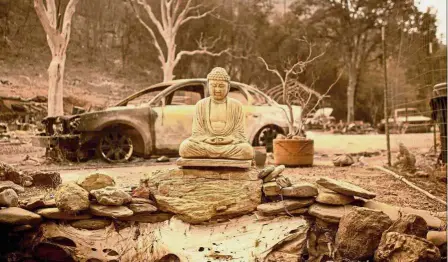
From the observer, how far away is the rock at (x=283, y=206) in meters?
3.70

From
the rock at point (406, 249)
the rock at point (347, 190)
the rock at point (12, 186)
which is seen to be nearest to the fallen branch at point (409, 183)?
the rock at point (347, 190)

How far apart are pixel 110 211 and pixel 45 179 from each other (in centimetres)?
127

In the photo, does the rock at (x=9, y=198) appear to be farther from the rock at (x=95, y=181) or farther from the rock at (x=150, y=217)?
the rock at (x=150, y=217)

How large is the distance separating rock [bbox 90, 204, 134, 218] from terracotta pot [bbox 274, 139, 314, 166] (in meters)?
3.12

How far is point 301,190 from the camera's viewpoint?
3.74 meters

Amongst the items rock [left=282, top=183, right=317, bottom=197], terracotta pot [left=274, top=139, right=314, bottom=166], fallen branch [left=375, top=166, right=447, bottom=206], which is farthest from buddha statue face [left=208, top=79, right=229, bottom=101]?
terracotta pot [left=274, top=139, right=314, bottom=166]

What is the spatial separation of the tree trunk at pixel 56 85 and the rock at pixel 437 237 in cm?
541

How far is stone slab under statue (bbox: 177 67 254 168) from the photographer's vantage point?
384cm

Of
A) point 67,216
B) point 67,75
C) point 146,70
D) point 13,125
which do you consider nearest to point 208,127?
point 67,216

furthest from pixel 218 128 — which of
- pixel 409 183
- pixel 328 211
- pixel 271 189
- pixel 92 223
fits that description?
pixel 409 183

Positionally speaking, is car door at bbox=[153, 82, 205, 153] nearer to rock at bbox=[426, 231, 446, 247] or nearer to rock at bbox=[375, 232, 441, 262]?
rock at bbox=[375, 232, 441, 262]

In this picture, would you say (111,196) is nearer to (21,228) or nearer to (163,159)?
(21,228)

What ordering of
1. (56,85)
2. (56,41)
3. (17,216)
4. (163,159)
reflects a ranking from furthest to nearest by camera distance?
(56,85)
(56,41)
(163,159)
(17,216)

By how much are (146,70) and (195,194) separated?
9194mm
